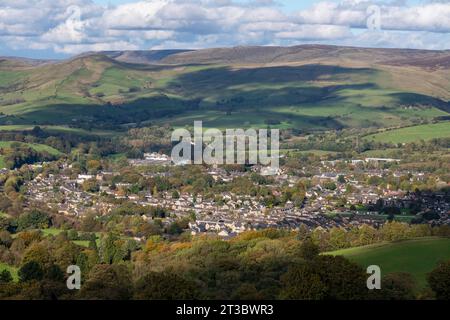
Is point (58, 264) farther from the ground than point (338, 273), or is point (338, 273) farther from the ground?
point (338, 273)

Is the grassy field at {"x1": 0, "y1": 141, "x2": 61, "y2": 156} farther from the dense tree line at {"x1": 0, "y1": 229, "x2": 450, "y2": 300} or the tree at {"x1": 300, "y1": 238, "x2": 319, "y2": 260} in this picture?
the tree at {"x1": 300, "y1": 238, "x2": 319, "y2": 260}

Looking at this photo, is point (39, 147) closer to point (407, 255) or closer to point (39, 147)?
point (39, 147)

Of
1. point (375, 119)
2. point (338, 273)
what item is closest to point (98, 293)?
point (338, 273)

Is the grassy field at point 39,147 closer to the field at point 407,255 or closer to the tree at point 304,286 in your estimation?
the field at point 407,255

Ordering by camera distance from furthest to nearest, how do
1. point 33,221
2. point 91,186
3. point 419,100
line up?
point 419,100 → point 91,186 → point 33,221

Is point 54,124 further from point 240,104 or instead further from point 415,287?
point 415,287

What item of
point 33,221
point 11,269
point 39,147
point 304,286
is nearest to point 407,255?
point 304,286

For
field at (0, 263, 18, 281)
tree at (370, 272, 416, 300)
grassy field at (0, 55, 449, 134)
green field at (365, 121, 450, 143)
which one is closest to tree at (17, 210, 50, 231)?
field at (0, 263, 18, 281)
